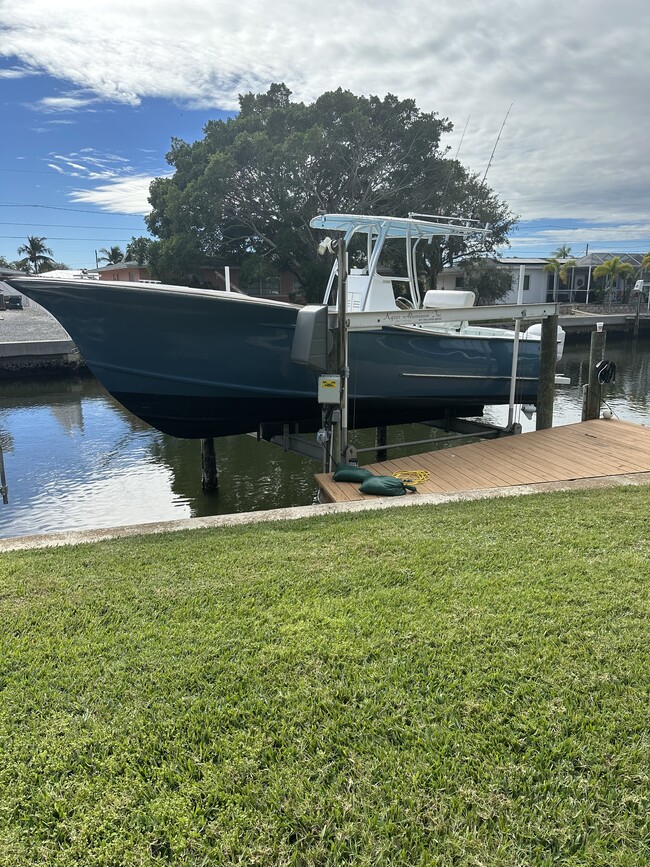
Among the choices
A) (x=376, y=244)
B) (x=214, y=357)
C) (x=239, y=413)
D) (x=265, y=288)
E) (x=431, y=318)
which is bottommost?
(x=239, y=413)

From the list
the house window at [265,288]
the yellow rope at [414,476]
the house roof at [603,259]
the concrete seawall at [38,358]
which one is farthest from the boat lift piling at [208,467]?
the house roof at [603,259]

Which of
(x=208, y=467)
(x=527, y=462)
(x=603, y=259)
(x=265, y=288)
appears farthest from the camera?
(x=603, y=259)

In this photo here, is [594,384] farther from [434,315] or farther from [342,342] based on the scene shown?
[342,342]

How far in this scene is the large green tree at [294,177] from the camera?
25.8 metres

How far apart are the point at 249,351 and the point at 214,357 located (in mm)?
424

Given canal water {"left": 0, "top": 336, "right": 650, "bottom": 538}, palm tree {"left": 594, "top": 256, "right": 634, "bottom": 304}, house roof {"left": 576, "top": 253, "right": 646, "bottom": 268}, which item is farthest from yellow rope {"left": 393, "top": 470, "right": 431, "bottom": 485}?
house roof {"left": 576, "top": 253, "right": 646, "bottom": 268}

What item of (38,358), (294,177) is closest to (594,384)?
(38,358)

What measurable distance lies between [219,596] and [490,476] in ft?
12.8

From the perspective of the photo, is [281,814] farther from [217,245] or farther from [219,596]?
[217,245]

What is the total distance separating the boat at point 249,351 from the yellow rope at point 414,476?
173 centimetres

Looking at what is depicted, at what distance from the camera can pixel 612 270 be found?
41.3 m

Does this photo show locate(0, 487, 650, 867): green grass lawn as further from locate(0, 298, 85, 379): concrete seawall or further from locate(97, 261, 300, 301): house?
locate(97, 261, 300, 301): house

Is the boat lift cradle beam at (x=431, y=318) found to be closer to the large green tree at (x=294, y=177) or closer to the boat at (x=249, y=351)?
the boat at (x=249, y=351)

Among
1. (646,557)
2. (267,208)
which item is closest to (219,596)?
(646,557)
